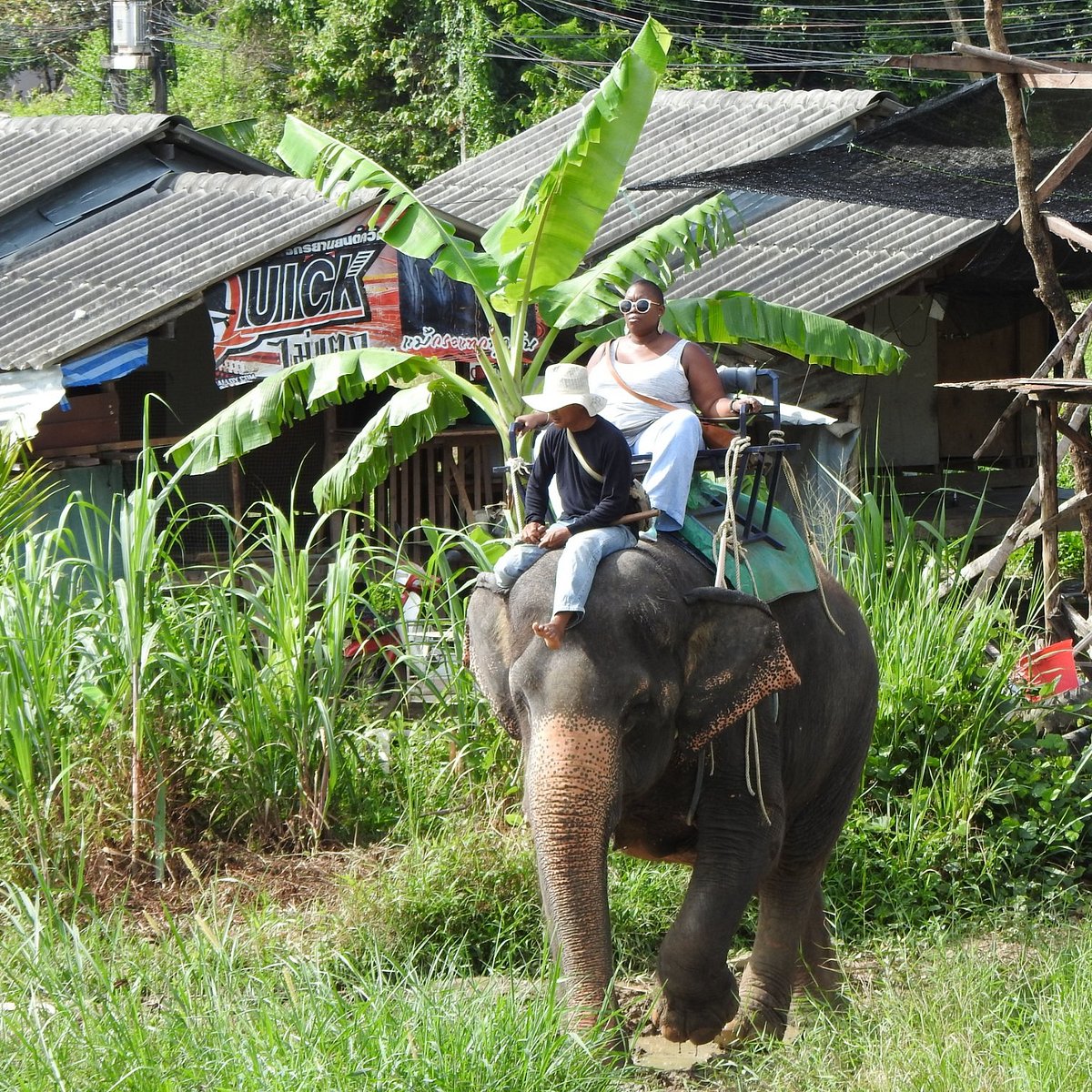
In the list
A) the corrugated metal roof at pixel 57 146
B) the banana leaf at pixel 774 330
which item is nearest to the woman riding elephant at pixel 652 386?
the banana leaf at pixel 774 330

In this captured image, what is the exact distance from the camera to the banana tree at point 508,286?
748cm

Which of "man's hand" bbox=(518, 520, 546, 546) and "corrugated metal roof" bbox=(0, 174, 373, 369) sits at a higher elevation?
"corrugated metal roof" bbox=(0, 174, 373, 369)

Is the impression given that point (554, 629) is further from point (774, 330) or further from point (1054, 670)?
point (774, 330)

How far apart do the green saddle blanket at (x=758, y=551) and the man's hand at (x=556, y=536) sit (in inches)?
18.8

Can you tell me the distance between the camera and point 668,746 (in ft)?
14.9

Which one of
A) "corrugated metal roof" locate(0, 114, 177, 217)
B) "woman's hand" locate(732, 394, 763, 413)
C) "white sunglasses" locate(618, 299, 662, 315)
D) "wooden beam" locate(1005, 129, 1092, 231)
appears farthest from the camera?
"corrugated metal roof" locate(0, 114, 177, 217)

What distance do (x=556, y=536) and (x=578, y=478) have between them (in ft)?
0.71

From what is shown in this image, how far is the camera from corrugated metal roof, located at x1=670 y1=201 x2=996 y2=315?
10.7 meters

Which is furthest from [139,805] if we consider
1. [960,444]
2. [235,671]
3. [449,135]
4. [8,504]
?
[449,135]

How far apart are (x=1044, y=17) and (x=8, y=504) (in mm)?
18097

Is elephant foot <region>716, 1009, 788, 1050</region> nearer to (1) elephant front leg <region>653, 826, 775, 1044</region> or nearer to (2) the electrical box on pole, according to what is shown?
(1) elephant front leg <region>653, 826, 775, 1044</region>

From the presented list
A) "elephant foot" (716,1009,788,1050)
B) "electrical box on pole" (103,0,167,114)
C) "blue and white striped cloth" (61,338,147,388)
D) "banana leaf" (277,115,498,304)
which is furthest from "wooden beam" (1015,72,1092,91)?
"electrical box on pole" (103,0,167,114)

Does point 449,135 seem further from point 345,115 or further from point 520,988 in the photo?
point 520,988

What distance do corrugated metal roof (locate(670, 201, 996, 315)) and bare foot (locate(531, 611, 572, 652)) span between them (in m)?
6.59
